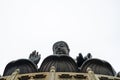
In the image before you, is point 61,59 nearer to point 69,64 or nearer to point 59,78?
point 69,64

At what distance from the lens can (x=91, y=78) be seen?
21594 mm

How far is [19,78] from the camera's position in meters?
24.2

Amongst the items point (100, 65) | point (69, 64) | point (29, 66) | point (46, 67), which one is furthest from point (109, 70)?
point (29, 66)

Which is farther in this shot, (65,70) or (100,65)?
(100,65)

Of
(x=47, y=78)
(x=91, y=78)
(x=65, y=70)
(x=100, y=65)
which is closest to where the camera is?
(x=91, y=78)

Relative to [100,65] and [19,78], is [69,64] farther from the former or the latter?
[19,78]

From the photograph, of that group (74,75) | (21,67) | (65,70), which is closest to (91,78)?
(74,75)

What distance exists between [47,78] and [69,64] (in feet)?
17.1

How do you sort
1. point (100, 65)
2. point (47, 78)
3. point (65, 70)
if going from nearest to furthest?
point (47, 78) < point (65, 70) < point (100, 65)

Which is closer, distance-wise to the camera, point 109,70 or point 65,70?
point 65,70

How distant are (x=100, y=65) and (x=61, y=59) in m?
4.43

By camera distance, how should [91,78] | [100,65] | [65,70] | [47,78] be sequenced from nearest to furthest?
1. [91,78]
2. [47,78]
3. [65,70]
4. [100,65]

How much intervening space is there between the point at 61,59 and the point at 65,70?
1.78 meters

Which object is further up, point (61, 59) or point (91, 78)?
point (61, 59)
